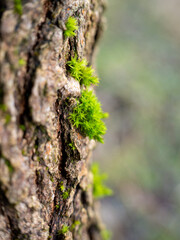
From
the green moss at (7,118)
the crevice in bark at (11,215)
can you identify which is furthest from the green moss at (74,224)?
the green moss at (7,118)

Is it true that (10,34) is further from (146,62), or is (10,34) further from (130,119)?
(146,62)

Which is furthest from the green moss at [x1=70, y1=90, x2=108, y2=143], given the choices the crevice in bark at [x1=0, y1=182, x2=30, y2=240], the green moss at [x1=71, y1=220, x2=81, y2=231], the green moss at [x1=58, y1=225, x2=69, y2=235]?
A: the green moss at [x1=71, y1=220, x2=81, y2=231]

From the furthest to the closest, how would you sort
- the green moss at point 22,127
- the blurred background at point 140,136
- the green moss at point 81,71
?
the blurred background at point 140,136
the green moss at point 81,71
the green moss at point 22,127

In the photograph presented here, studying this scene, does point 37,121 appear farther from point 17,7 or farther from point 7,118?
point 17,7

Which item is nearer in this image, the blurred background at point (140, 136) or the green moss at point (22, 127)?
the green moss at point (22, 127)

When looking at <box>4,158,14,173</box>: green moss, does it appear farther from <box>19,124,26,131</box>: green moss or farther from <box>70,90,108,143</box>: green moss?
<box>70,90,108,143</box>: green moss

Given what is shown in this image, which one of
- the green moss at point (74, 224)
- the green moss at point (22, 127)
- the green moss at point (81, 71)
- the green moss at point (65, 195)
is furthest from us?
the green moss at point (74, 224)

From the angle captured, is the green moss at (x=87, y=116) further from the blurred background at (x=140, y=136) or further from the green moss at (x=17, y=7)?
the blurred background at (x=140, y=136)
